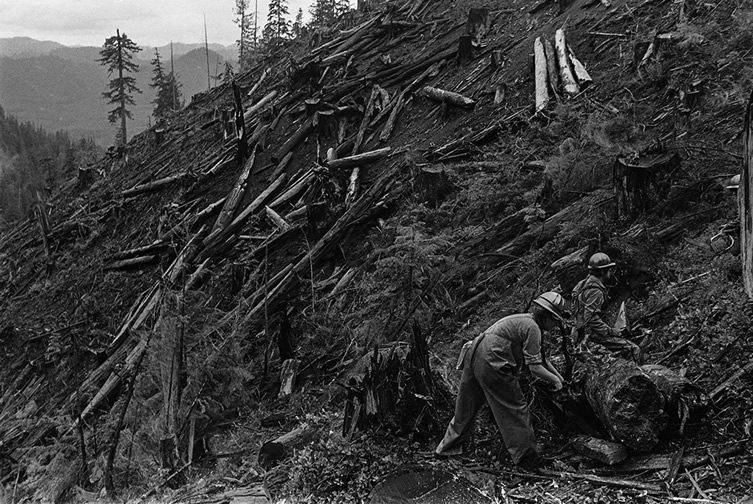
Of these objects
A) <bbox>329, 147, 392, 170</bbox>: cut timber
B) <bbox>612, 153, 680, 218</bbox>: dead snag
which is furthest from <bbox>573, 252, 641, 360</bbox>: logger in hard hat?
<bbox>329, 147, 392, 170</bbox>: cut timber

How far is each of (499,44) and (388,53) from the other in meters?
3.49

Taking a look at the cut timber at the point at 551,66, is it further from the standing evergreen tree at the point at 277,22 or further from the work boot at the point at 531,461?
the standing evergreen tree at the point at 277,22

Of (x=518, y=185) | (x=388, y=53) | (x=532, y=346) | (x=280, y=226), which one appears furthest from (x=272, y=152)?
(x=532, y=346)

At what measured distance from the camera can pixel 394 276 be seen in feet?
24.5

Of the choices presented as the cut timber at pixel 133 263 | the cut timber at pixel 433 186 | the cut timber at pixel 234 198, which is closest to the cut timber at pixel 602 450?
the cut timber at pixel 433 186

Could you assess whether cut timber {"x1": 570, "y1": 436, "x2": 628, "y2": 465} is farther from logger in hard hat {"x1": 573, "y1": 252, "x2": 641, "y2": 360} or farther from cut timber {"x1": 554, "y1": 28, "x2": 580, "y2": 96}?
cut timber {"x1": 554, "y1": 28, "x2": 580, "y2": 96}

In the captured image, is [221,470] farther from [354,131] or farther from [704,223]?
[354,131]

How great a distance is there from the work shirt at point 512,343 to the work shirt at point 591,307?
0.83 metres

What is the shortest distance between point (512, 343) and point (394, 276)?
3.41 m

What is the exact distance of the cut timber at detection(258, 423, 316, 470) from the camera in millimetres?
5062

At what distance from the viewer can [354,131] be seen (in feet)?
42.1

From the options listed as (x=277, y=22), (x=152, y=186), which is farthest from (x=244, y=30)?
(x=152, y=186)

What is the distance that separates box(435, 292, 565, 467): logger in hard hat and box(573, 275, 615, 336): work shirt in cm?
62

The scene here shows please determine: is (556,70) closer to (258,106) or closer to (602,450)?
(258,106)
